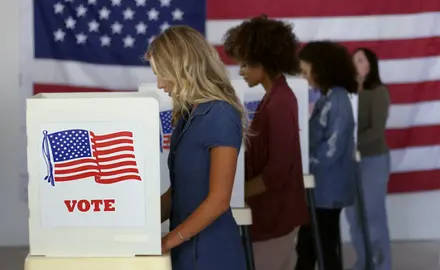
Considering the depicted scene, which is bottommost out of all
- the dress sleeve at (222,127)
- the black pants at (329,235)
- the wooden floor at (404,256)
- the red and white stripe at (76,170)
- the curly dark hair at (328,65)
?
the wooden floor at (404,256)

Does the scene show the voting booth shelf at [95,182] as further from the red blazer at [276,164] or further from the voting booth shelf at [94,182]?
the red blazer at [276,164]

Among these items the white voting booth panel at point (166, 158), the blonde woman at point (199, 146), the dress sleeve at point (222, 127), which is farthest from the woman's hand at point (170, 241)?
the white voting booth panel at point (166, 158)

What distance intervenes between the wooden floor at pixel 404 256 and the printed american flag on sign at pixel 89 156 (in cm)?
289

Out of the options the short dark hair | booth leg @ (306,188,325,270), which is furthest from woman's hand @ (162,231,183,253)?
the short dark hair

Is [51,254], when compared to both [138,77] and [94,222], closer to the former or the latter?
[94,222]

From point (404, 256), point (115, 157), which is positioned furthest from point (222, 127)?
point (404, 256)

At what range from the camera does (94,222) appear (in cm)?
181

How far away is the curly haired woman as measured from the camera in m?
2.73

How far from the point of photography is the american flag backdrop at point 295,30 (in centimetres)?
471

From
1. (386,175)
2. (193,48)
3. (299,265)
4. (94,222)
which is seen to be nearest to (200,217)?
(94,222)

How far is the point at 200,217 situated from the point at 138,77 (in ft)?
9.76

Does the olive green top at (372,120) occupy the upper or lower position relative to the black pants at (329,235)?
upper

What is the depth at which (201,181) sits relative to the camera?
1.93m

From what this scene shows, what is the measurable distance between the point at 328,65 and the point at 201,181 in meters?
1.86
